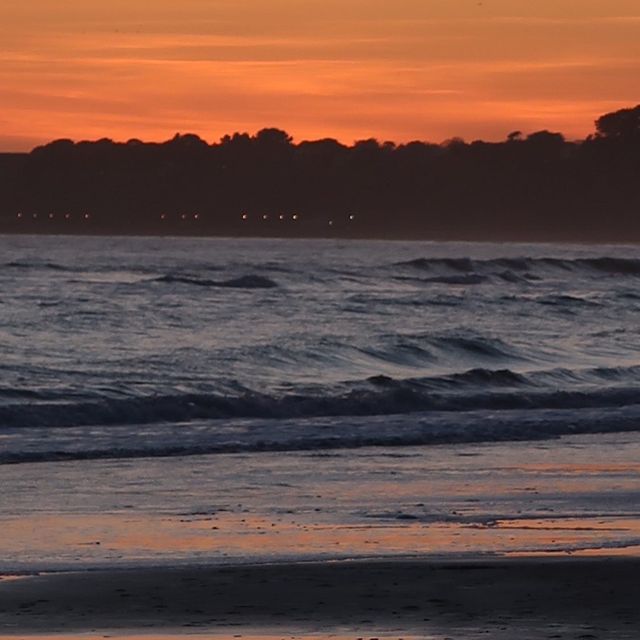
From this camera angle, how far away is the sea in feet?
38.5

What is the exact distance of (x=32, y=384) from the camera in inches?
969

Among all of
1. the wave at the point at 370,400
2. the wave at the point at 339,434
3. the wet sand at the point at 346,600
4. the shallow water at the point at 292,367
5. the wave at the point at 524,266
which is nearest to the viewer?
the wet sand at the point at 346,600

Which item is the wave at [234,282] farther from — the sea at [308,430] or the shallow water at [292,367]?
the sea at [308,430]

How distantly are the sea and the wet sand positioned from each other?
0.62m

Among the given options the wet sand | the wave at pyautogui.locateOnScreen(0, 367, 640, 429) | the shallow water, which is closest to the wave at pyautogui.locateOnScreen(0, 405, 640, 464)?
the shallow water

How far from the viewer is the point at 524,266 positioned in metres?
85.9

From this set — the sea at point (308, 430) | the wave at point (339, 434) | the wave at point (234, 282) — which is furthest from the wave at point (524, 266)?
the wave at point (339, 434)

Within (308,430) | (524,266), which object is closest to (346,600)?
(308,430)

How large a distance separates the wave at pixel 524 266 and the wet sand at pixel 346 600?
66.9 meters

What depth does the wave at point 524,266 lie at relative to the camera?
3233 inches

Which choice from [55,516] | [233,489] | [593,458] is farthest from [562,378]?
[55,516]

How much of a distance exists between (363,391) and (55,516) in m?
12.8

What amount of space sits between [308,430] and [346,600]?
1033 centimetres

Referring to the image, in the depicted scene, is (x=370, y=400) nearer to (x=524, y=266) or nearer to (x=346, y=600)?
(x=346, y=600)
